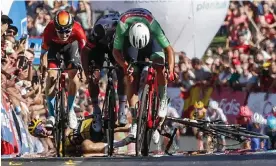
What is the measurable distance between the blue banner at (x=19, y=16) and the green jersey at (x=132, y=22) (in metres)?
5.25

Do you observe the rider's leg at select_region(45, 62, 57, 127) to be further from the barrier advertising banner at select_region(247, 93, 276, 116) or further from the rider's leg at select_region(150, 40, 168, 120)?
the barrier advertising banner at select_region(247, 93, 276, 116)

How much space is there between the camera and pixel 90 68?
11414mm

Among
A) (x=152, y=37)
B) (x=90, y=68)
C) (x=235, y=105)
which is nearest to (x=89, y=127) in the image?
(x=90, y=68)

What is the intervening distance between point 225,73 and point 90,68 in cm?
682

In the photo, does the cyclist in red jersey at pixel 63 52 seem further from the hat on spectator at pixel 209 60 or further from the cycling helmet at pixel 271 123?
the hat on spectator at pixel 209 60

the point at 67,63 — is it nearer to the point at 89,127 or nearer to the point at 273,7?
the point at 89,127

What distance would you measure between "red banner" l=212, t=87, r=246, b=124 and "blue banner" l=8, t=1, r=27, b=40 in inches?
169

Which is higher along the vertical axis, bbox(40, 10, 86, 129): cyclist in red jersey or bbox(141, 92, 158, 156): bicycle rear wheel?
bbox(40, 10, 86, 129): cyclist in red jersey

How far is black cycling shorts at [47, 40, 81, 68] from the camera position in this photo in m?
11.4

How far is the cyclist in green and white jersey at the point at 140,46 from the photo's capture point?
1019cm

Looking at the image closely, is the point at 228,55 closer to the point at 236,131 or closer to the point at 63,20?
the point at 236,131

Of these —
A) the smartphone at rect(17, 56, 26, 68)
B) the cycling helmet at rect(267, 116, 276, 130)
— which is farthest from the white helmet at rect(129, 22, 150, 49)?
the smartphone at rect(17, 56, 26, 68)

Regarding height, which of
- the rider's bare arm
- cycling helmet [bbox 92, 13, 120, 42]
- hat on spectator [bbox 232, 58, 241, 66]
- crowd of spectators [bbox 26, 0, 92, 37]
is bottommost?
the rider's bare arm

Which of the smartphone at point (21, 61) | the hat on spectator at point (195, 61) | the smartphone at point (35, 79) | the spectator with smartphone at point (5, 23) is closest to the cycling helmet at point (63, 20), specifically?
the spectator with smartphone at point (5, 23)
